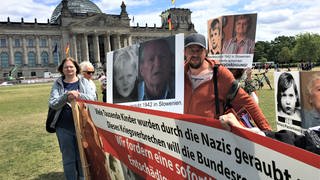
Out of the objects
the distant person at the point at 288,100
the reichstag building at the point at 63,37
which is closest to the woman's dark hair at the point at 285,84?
the distant person at the point at 288,100

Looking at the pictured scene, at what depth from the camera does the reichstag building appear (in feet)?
316

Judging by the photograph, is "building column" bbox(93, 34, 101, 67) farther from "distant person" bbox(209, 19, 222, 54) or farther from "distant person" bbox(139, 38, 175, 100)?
"distant person" bbox(139, 38, 175, 100)

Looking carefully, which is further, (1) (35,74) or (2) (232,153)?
(1) (35,74)

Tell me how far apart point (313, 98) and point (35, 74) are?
101 metres

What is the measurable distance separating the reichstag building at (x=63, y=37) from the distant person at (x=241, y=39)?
8730cm

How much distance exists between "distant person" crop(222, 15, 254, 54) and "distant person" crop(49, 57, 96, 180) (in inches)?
88.8

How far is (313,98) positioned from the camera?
Result: 2963 millimetres

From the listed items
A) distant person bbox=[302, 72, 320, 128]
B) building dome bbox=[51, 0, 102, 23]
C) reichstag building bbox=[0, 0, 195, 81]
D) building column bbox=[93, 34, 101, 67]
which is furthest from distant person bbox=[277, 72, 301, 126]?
building dome bbox=[51, 0, 102, 23]

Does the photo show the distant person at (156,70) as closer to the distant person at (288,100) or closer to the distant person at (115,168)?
the distant person at (115,168)

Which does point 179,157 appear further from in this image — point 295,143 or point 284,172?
point 284,172

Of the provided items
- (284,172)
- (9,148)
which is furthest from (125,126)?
(9,148)

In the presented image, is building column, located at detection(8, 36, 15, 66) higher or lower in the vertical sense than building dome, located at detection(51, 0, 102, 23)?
lower

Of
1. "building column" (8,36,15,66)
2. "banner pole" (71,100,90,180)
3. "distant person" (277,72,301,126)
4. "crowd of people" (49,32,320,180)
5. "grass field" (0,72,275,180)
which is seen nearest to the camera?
"crowd of people" (49,32,320,180)

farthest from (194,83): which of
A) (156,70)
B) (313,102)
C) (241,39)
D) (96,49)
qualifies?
(96,49)
